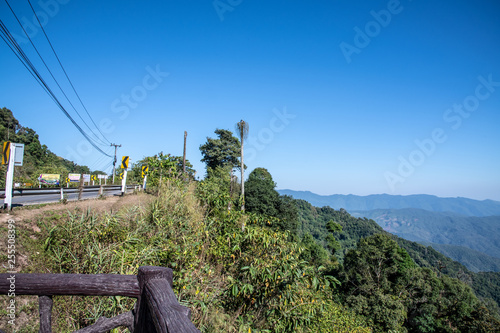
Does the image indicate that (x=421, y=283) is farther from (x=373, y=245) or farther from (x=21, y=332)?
(x=21, y=332)

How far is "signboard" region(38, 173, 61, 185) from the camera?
66.3 feet

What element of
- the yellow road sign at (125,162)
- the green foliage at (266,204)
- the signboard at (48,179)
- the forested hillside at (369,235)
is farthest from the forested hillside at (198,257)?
the forested hillside at (369,235)

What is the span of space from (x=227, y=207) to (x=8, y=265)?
3733mm

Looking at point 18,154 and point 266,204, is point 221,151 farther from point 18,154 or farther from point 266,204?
point 18,154

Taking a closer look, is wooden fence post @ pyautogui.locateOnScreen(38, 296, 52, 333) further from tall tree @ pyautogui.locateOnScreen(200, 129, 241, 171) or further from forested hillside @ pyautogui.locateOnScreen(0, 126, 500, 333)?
tall tree @ pyautogui.locateOnScreen(200, 129, 241, 171)

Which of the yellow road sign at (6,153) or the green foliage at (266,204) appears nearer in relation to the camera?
the yellow road sign at (6,153)

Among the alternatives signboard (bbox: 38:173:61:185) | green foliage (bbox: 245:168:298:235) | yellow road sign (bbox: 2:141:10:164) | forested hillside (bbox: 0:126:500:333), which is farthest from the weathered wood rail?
green foliage (bbox: 245:168:298:235)

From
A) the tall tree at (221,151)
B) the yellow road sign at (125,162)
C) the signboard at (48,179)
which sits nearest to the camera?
the yellow road sign at (125,162)

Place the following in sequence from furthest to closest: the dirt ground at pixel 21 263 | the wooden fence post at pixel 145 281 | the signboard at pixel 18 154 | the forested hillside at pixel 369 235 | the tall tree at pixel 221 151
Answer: the forested hillside at pixel 369 235 → the tall tree at pixel 221 151 → the signboard at pixel 18 154 → the dirt ground at pixel 21 263 → the wooden fence post at pixel 145 281

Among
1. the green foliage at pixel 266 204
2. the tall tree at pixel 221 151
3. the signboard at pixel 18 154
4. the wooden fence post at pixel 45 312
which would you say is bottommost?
the green foliage at pixel 266 204

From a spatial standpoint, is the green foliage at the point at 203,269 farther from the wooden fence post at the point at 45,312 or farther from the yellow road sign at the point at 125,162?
the yellow road sign at the point at 125,162

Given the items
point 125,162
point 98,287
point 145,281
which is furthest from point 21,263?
point 125,162

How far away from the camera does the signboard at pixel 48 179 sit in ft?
66.3

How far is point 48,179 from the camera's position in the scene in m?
20.4
